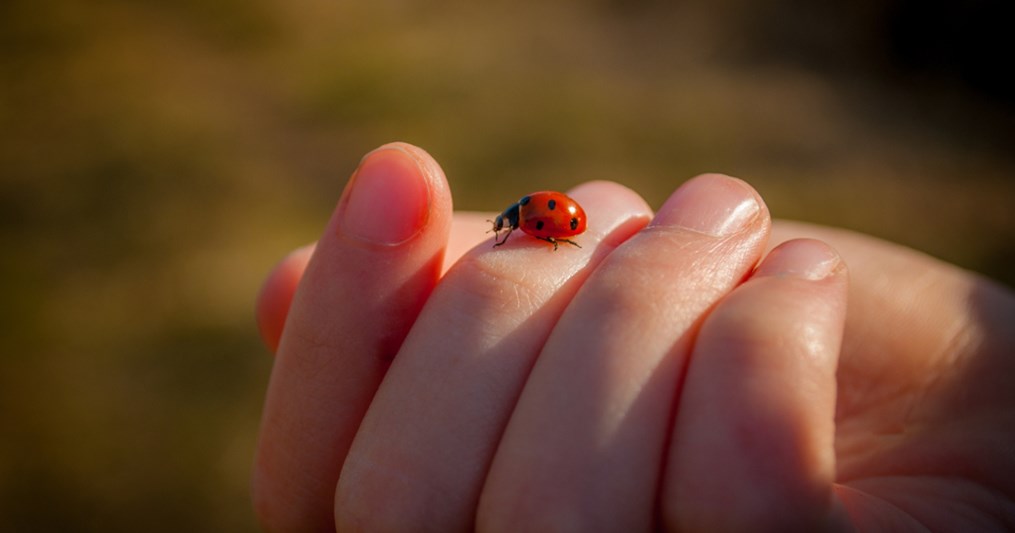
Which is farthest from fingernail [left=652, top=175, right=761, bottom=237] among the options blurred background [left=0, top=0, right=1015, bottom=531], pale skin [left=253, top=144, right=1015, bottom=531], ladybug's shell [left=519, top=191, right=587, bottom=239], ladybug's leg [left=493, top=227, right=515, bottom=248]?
blurred background [left=0, top=0, right=1015, bottom=531]

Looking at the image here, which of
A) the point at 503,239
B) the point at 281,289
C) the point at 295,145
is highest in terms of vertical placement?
the point at 503,239

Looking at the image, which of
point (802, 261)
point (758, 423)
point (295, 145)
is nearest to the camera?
point (758, 423)

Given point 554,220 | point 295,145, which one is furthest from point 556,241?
point 295,145

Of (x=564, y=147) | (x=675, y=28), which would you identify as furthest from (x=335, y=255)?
(x=675, y=28)

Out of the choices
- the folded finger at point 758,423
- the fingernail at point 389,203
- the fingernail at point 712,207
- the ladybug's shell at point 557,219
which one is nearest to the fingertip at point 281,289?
the fingernail at point 389,203

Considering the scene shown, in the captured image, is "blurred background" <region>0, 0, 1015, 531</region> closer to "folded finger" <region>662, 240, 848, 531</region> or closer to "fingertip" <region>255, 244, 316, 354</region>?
"fingertip" <region>255, 244, 316, 354</region>

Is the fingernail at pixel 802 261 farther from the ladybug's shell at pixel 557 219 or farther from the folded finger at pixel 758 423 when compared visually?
the ladybug's shell at pixel 557 219

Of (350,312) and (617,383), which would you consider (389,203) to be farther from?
(617,383)
